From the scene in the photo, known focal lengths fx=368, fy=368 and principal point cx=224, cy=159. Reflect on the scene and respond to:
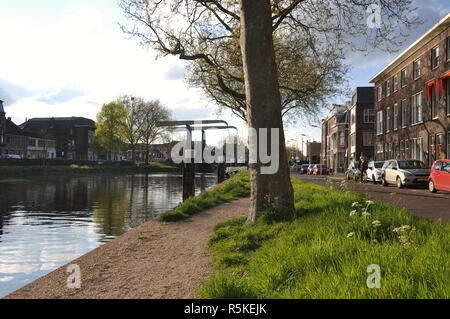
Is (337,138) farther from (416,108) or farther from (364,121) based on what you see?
(416,108)

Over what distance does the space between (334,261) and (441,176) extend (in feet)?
49.8

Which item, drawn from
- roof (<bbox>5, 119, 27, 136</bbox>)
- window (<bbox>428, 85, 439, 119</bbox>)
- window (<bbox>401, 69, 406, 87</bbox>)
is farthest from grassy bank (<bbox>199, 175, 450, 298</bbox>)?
roof (<bbox>5, 119, 27, 136</bbox>)

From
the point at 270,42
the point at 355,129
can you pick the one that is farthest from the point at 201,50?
the point at 355,129

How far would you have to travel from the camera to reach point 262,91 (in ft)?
23.2

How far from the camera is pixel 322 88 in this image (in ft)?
76.5

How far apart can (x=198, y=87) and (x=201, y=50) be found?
8.64m

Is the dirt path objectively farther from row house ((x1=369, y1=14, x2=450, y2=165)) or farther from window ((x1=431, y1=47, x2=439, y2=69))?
window ((x1=431, y1=47, x2=439, y2=69))

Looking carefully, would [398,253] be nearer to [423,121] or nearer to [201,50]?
[201,50]

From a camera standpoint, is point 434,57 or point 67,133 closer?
point 434,57

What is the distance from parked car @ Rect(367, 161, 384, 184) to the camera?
997 inches

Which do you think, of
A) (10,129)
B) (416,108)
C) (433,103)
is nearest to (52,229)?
(433,103)

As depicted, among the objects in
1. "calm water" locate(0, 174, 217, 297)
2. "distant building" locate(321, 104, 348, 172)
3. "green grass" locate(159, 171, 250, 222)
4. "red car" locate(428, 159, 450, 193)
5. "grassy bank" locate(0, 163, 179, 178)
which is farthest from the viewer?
"distant building" locate(321, 104, 348, 172)

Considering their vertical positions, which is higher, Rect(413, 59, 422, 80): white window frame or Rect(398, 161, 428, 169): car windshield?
Rect(413, 59, 422, 80): white window frame

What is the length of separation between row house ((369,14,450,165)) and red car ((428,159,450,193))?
826 cm
